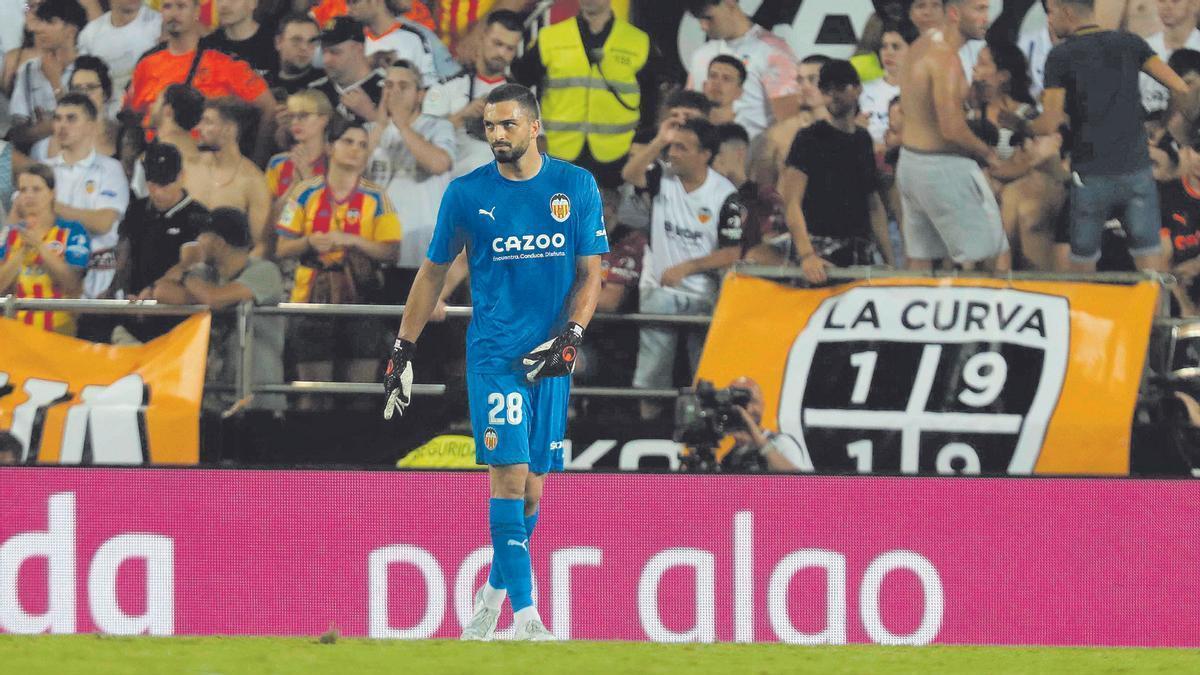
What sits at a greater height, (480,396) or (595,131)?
(595,131)

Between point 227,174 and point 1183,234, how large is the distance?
5701mm

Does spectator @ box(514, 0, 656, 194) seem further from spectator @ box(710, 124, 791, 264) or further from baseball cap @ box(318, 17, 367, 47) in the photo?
baseball cap @ box(318, 17, 367, 47)

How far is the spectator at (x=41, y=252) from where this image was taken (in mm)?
10008

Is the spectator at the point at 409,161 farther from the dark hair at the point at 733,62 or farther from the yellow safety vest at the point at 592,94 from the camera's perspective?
the dark hair at the point at 733,62

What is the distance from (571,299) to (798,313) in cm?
369

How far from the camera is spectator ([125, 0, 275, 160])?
397 inches

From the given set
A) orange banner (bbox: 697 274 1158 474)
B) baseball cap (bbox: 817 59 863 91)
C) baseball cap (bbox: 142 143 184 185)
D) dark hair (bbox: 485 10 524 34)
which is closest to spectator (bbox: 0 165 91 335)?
baseball cap (bbox: 142 143 184 185)

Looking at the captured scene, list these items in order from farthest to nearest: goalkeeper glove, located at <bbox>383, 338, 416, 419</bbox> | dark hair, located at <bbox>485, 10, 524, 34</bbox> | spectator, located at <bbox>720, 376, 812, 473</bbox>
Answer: dark hair, located at <bbox>485, 10, 524, 34</bbox>
spectator, located at <bbox>720, 376, 812, 473</bbox>
goalkeeper glove, located at <bbox>383, 338, 416, 419</bbox>

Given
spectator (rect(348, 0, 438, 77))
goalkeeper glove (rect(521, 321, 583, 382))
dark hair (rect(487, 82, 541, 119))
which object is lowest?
goalkeeper glove (rect(521, 321, 583, 382))

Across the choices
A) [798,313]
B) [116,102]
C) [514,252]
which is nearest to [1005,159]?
[798,313]

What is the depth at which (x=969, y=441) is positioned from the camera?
30.6 feet

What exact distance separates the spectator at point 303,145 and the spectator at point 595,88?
1.23 meters

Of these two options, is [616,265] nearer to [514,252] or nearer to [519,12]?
[519,12]

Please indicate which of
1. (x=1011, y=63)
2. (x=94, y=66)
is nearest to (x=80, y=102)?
(x=94, y=66)
